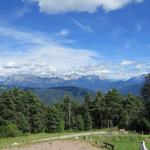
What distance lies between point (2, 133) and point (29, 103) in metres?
→ 21.2

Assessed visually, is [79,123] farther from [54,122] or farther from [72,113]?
[72,113]

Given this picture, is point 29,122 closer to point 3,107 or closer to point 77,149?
point 3,107

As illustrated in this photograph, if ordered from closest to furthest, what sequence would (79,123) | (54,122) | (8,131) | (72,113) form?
1. (8,131)
2. (54,122)
3. (79,123)
4. (72,113)

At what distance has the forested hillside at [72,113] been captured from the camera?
89100 mm

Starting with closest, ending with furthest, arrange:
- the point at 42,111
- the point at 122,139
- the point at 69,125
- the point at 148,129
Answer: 1. the point at 122,139
2. the point at 148,129
3. the point at 42,111
4. the point at 69,125

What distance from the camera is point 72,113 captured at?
12356cm

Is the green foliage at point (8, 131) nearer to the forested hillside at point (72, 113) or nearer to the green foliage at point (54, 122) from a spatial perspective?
the forested hillside at point (72, 113)

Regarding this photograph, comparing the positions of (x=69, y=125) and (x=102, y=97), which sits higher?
(x=102, y=97)

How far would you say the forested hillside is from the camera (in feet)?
292

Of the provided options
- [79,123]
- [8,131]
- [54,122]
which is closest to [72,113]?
[79,123]

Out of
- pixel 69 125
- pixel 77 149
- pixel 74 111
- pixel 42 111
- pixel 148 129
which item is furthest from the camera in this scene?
pixel 74 111

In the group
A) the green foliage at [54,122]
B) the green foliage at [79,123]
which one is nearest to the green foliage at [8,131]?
the green foliage at [54,122]

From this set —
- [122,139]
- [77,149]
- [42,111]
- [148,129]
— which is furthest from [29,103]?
[77,149]

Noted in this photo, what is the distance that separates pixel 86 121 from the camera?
112375mm
